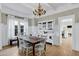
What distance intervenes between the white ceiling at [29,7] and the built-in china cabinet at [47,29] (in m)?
0.23

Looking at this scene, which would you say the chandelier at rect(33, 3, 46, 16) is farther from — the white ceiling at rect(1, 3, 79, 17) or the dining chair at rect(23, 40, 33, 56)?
the dining chair at rect(23, 40, 33, 56)

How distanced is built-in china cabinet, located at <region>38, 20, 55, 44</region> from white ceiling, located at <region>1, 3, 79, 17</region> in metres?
0.23

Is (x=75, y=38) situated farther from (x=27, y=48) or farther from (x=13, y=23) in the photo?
(x=13, y=23)

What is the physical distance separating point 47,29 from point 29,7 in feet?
2.07

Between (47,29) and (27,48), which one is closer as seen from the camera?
(27,48)

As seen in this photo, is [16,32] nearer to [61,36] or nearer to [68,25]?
[61,36]

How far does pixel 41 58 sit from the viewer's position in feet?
5.34

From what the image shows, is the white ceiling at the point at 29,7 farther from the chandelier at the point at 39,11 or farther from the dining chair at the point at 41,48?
the dining chair at the point at 41,48

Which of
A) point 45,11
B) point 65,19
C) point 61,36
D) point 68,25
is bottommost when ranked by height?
point 61,36

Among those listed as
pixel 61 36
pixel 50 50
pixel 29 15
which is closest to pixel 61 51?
pixel 50 50

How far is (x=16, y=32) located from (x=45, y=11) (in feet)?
2.57

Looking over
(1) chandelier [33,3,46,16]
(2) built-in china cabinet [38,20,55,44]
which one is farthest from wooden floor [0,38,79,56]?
(1) chandelier [33,3,46,16]

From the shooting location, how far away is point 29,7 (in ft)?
5.49

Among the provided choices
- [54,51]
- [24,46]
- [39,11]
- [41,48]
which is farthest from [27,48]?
[39,11]
